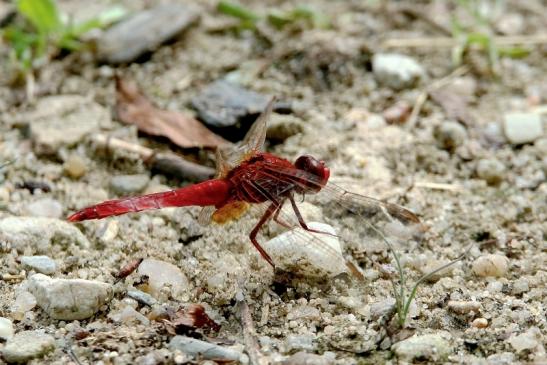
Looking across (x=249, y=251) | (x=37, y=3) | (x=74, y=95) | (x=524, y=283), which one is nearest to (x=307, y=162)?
(x=249, y=251)

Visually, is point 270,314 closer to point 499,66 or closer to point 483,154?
point 483,154

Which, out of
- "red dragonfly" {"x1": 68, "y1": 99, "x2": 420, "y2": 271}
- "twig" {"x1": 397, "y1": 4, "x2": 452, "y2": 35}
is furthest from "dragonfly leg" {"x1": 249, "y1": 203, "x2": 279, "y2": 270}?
"twig" {"x1": 397, "y1": 4, "x2": 452, "y2": 35}

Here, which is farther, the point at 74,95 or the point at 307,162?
the point at 74,95

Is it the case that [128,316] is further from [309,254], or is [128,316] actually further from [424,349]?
[424,349]

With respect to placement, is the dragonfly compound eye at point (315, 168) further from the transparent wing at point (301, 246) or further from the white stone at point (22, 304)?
the white stone at point (22, 304)

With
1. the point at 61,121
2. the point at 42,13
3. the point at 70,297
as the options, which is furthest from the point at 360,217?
the point at 42,13
